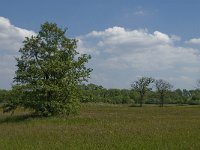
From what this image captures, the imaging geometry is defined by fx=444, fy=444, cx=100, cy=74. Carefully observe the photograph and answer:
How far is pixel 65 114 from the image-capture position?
113 ft

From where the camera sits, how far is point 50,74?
33812 millimetres

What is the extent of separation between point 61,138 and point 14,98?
15154mm

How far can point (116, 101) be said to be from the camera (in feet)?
478

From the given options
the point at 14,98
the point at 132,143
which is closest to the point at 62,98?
the point at 14,98

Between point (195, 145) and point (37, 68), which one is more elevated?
point (37, 68)

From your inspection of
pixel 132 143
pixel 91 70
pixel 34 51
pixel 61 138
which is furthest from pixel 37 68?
pixel 132 143

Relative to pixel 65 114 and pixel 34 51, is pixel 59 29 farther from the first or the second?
pixel 65 114

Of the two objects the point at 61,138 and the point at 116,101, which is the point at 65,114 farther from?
the point at 116,101

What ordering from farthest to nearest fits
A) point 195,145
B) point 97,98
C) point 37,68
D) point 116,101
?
point 116,101 → point 97,98 → point 37,68 → point 195,145

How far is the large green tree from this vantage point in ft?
108

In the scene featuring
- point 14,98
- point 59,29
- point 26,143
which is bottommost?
point 26,143

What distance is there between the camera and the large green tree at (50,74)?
3281cm

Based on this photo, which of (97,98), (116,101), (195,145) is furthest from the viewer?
(116,101)

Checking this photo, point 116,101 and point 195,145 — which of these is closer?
point 195,145
